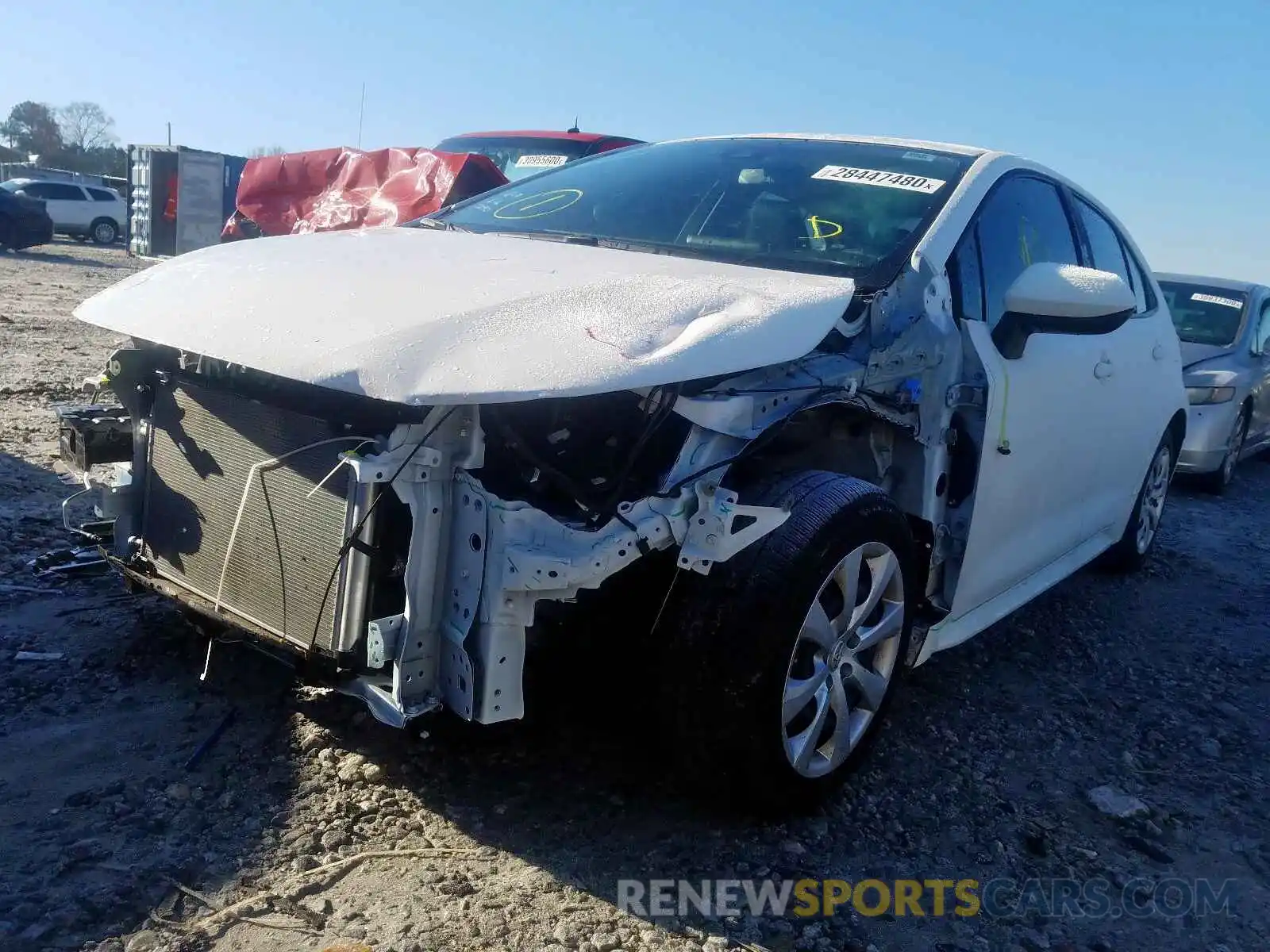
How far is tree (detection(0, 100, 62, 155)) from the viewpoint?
57062mm

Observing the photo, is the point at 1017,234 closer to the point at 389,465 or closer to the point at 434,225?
the point at 434,225

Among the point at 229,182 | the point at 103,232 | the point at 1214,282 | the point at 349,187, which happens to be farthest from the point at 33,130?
the point at 1214,282

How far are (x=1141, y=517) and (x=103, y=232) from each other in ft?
86.4

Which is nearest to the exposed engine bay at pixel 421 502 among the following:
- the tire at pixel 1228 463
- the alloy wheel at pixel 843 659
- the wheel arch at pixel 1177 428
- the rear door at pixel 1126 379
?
the alloy wheel at pixel 843 659

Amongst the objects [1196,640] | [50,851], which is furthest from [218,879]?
[1196,640]

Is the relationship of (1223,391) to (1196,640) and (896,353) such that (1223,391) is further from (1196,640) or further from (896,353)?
(896,353)

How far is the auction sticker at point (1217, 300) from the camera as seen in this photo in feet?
26.9

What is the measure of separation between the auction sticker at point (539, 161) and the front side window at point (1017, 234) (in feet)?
18.1

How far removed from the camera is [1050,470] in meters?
3.47

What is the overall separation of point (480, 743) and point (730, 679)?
0.81 meters

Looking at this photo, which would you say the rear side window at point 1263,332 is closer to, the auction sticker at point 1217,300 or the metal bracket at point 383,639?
the auction sticker at point 1217,300

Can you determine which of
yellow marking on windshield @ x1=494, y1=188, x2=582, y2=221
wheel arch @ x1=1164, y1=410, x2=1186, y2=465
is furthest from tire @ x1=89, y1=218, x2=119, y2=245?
wheel arch @ x1=1164, y1=410, x2=1186, y2=465

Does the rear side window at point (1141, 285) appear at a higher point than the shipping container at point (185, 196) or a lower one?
higher

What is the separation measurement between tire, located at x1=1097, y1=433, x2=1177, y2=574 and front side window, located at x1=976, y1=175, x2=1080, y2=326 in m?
1.55
